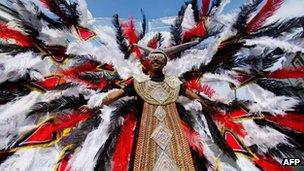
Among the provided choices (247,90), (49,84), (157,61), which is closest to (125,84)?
(157,61)

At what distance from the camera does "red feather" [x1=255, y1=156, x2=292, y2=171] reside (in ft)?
11.6

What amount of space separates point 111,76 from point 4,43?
918 mm

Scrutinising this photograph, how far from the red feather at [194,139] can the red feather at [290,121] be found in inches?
25.3

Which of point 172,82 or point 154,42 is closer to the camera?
point 172,82

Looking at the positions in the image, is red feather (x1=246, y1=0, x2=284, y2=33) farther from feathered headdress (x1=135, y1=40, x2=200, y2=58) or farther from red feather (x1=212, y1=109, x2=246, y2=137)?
red feather (x1=212, y1=109, x2=246, y2=137)

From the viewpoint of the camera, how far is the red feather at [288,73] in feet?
12.2

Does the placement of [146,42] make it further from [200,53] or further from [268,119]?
[268,119]

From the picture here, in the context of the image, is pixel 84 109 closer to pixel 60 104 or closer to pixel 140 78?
pixel 60 104

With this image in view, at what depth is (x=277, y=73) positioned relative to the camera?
3.83 m

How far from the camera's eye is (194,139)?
3711 millimetres

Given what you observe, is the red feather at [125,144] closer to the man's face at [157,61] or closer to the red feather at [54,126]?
the red feather at [54,126]

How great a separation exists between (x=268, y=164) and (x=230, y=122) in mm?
463

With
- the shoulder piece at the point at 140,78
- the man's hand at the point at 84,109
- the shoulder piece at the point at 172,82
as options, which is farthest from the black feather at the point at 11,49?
the shoulder piece at the point at 172,82

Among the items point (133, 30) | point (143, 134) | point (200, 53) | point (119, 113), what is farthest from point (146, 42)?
point (143, 134)
